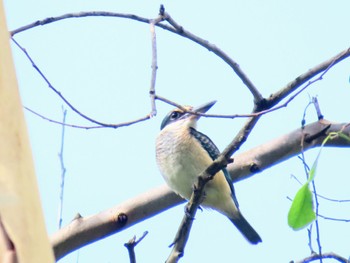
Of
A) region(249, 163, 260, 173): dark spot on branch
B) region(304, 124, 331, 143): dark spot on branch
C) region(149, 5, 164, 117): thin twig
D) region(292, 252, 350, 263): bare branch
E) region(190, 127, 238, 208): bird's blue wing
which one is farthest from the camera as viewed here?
region(190, 127, 238, 208): bird's blue wing

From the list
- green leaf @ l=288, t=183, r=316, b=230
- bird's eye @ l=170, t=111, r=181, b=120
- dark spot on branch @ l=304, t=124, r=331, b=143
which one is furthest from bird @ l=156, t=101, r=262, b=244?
green leaf @ l=288, t=183, r=316, b=230

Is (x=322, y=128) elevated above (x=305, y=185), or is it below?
above

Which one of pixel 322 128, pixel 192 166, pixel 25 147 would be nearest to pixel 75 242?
pixel 322 128

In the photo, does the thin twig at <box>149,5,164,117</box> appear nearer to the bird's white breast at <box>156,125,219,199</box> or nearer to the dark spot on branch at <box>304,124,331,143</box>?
the dark spot on branch at <box>304,124,331,143</box>

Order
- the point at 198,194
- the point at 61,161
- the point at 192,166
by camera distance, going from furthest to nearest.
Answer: the point at 192,166, the point at 61,161, the point at 198,194

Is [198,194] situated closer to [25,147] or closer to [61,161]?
[61,161]

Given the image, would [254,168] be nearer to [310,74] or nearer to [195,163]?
[310,74]

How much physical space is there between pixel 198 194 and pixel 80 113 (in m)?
0.77

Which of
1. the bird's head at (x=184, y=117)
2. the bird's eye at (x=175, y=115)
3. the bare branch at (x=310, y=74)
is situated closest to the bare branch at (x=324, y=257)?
the bare branch at (x=310, y=74)

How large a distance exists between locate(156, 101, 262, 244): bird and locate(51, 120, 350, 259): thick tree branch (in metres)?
1.02

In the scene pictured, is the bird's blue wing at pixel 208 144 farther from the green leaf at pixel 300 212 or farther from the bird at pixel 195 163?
the green leaf at pixel 300 212

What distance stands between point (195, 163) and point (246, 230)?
0.78 m

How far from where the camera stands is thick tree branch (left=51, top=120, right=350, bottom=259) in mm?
3803

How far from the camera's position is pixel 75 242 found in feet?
12.5
